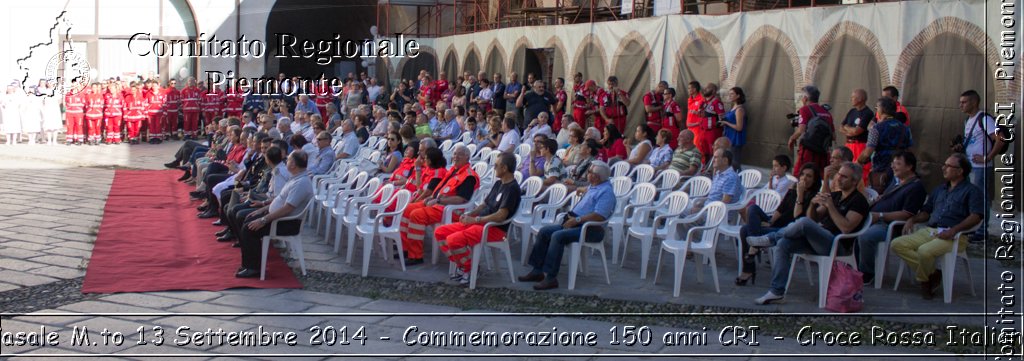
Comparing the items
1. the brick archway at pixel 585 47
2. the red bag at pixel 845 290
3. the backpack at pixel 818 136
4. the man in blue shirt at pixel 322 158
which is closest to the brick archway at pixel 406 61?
the brick archway at pixel 585 47

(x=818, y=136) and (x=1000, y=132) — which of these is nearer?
(x=1000, y=132)

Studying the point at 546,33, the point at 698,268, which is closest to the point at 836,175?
the point at 698,268

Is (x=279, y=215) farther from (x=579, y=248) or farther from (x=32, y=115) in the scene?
(x=32, y=115)

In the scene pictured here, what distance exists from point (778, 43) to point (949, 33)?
8.01 feet

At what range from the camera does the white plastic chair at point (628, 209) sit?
27.2ft

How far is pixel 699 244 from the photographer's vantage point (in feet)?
24.1

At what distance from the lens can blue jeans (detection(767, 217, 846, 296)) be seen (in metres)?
6.63

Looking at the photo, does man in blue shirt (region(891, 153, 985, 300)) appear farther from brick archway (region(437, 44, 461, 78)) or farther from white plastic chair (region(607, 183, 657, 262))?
brick archway (region(437, 44, 461, 78))

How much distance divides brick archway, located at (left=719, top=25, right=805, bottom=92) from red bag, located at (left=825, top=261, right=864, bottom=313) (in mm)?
5123

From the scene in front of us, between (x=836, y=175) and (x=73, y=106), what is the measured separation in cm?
1685

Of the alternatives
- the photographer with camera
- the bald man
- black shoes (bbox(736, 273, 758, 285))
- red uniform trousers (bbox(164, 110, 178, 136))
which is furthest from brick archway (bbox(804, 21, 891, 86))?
red uniform trousers (bbox(164, 110, 178, 136))

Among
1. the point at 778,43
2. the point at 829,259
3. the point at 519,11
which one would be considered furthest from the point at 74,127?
the point at 829,259

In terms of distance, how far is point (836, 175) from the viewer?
22.4 ft

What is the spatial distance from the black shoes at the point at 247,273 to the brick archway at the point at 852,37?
6.49 m
